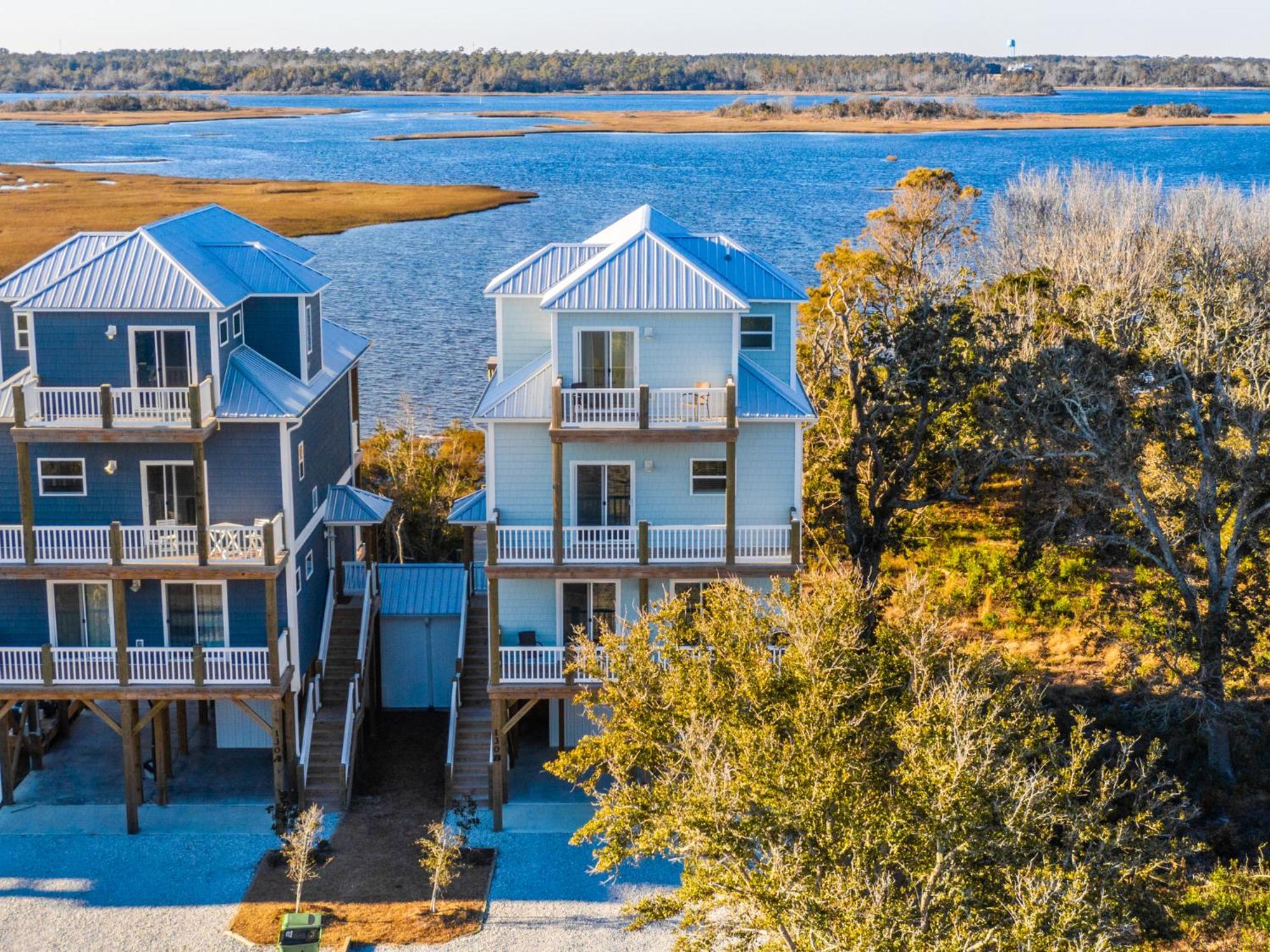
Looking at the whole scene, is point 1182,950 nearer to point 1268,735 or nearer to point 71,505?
point 1268,735

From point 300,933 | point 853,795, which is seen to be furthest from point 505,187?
point 853,795

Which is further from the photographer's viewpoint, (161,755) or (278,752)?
(161,755)

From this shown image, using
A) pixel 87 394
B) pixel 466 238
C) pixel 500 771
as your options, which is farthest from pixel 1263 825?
pixel 466 238

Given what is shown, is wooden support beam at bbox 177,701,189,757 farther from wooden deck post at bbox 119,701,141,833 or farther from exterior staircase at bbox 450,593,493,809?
exterior staircase at bbox 450,593,493,809

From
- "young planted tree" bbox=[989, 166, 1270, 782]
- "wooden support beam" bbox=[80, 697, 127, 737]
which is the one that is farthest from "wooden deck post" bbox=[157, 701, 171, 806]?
"young planted tree" bbox=[989, 166, 1270, 782]

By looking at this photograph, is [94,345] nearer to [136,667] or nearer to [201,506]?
[201,506]

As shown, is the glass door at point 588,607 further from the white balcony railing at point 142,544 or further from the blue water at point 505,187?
the blue water at point 505,187
